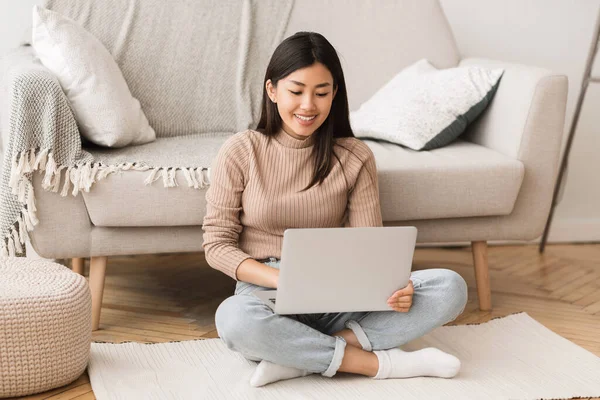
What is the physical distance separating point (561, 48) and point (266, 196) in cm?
164

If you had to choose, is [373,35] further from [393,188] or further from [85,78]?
[85,78]

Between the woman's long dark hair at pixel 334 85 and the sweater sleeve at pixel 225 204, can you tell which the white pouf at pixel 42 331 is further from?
the woman's long dark hair at pixel 334 85

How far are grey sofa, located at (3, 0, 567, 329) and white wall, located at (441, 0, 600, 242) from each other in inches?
12.5

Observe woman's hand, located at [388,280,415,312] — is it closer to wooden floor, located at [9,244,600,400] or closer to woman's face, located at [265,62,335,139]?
woman's face, located at [265,62,335,139]

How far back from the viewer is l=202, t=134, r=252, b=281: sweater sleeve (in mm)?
1702

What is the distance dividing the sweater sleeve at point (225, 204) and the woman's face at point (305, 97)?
0.13 meters

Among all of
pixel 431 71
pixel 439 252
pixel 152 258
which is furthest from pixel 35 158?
pixel 439 252

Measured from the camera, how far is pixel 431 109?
219 cm

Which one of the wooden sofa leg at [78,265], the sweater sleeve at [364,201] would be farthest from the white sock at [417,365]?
the wooden sofa leg at [78,265]

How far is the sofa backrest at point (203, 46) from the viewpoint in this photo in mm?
2328

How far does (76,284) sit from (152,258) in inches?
42.6

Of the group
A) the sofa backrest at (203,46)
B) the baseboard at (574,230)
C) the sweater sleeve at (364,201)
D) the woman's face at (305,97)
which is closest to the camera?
the woman's face at (305,97)

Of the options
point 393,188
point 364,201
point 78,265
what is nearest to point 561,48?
point 393,188

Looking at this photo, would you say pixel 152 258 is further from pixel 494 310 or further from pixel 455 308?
pixel 455 308
